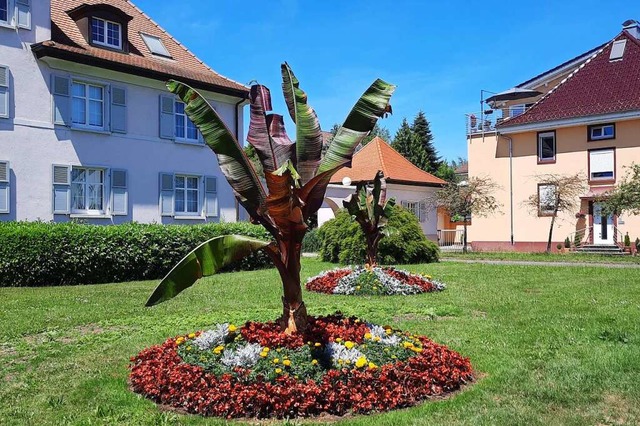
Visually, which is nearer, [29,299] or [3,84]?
[29,299]

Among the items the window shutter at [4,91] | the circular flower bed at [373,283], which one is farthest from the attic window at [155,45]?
the circular flower bed at [373,283]

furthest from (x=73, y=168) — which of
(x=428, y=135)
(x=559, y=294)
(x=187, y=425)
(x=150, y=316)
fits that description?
(x=428, y=135)

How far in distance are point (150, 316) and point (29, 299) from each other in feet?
13.6

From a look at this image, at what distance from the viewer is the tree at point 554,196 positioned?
3192cm

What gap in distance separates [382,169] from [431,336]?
1144 inches

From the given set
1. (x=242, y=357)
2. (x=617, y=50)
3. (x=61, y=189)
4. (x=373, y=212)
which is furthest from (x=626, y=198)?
(x=242, y=357)

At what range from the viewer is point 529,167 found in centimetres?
3475

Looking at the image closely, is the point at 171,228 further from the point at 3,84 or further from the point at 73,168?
the point at 3,84

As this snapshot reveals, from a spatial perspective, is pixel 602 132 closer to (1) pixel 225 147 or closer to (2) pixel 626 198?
(2) pixel 626 198

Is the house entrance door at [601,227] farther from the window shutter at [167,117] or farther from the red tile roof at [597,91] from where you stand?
the window shutter at [167,117]

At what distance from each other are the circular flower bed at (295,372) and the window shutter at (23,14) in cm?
1793

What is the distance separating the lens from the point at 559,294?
42.2 ft

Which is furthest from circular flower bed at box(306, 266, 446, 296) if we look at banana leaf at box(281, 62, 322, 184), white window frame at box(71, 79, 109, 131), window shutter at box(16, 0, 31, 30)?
window shutter at box(16, 0, 31, 30)

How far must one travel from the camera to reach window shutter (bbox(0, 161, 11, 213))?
63.5 feet
